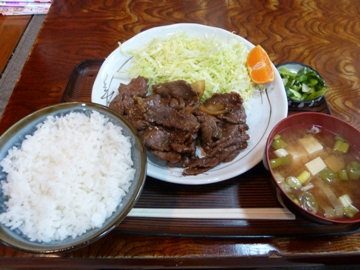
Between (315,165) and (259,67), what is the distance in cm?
99

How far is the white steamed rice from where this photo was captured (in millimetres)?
1415

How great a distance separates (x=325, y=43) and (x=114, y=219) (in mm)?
2576

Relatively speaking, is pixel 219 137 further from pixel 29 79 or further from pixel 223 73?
pixel 29 79

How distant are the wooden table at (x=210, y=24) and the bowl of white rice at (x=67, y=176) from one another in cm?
32

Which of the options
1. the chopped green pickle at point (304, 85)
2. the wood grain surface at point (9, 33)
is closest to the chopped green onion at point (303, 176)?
the chopped green pickle at point (304, 85)

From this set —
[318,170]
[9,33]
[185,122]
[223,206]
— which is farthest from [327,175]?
[9,33]

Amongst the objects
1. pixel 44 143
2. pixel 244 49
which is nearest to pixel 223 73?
pixel 244 49

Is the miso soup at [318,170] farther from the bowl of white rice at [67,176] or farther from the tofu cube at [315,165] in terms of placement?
the bowl of white rice at [67,176]

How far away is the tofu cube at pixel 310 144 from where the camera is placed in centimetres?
185

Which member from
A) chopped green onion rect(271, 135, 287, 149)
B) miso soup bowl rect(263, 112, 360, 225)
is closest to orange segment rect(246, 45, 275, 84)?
miso soup bowl rect(263, 112, 360, 225)

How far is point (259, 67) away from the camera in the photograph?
7.95 ft

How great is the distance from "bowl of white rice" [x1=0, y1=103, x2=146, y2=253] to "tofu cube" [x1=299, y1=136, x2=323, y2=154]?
40.2 inches

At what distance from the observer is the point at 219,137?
204cm

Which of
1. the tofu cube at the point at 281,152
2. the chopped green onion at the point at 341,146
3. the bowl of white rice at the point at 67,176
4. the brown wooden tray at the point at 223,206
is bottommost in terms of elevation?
the brown wooden tray at the point at 223,206
